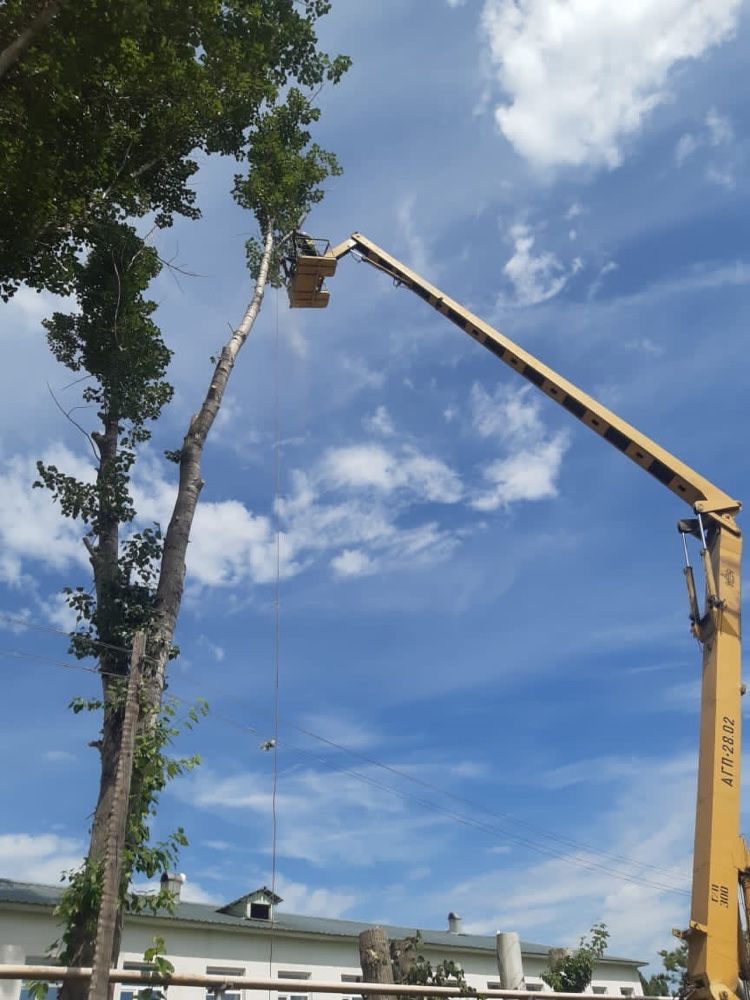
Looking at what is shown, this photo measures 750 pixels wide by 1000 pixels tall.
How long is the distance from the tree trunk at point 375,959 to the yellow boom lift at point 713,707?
2953mm

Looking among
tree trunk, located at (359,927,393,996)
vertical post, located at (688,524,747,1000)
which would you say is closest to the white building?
tree trunk, located at (359,927,393,996)

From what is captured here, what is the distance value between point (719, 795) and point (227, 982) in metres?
5.70

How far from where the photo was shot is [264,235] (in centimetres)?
1927

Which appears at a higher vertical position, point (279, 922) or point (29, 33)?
point (29, 33)

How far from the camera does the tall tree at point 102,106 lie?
459 inches

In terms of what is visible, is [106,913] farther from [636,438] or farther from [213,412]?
[213,412]

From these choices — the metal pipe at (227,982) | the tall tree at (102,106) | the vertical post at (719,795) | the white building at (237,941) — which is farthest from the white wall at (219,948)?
the tall tree at (102,106)

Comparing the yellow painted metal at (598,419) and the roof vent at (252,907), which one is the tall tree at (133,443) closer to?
the yellow painted metal at (598,419)

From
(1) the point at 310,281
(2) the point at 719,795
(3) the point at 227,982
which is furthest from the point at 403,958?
(1) the point at 310,281

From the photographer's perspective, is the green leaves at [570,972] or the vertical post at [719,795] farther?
the green leaves at [570,972]

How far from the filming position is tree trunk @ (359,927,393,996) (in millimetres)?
8516

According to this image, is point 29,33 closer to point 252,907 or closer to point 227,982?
point 227,982

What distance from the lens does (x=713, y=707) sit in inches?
372

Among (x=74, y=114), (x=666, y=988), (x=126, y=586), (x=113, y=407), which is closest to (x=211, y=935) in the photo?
(x=126, y=586)
